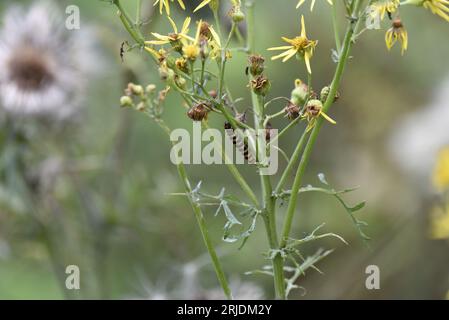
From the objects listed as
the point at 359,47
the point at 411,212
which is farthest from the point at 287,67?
the point at 411,212

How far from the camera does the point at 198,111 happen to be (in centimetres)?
60

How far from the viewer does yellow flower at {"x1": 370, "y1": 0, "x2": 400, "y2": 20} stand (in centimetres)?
58

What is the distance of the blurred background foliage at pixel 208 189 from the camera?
131 cm

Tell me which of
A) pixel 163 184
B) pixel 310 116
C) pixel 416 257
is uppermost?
pixel 163 184

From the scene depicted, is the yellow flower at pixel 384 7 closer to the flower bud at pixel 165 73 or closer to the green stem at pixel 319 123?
the green stem at pixel 319 123

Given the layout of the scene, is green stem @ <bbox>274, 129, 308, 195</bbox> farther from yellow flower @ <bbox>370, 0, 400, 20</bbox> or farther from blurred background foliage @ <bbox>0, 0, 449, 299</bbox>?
blurred background foliage @ <bbox>0, 0, 449, 299</bbox>

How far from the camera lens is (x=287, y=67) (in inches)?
72.5

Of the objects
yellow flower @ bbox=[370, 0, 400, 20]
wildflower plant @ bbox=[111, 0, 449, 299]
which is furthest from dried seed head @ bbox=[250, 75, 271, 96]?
yellow flower @ bbox=[370, 0, 400, 20]

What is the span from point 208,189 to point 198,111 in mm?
1054

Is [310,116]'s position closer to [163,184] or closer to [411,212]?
[163,184]

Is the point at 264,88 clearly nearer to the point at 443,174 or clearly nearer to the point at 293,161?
the point at 293,161

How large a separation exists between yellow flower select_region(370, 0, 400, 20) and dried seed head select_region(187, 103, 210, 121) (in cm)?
15

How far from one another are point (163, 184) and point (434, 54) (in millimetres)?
808

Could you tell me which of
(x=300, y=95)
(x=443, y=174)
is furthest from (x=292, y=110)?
(x=443, y=174)
